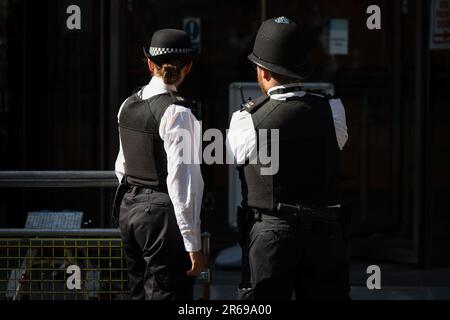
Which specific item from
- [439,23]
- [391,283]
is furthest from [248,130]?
[439,23]

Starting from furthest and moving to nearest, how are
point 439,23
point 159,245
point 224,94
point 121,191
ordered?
1. point 224,94
2. point 439,23
3. point 121,191
4. point 159,245

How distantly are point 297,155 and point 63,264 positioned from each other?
5.20 ft

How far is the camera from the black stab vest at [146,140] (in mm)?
4859

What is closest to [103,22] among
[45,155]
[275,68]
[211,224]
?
[45,155]

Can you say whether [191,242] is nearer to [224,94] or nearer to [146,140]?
[146,140]

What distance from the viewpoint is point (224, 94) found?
11.0 meters

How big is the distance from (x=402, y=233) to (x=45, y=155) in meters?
3.33

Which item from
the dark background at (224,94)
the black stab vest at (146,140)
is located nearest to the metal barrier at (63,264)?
the black stab vest at (146,140)

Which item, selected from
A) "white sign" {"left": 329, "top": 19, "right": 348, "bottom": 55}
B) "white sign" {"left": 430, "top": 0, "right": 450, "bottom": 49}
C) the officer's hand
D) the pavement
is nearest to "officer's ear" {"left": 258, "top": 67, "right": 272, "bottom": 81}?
the officer's hand

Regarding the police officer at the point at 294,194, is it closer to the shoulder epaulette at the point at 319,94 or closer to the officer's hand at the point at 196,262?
the shoulder epaulette at the point at 319,94

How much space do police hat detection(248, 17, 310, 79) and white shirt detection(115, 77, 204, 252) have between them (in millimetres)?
426

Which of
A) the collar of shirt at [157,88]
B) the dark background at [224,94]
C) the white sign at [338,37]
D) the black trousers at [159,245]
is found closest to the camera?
the black trousers at [159,245]

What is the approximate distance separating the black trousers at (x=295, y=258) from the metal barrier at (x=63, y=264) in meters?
0.84

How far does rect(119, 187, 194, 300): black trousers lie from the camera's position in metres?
4.80
